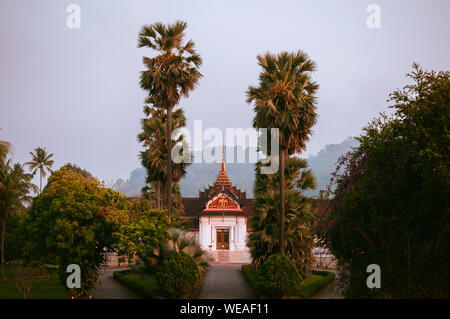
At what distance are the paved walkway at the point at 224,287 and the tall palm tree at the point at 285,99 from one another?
4.34 metres

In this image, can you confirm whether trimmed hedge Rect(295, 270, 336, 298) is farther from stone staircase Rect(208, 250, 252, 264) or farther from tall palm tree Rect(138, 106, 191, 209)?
stone staircase Rect(208, 250, 252, 264)

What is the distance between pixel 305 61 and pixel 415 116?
1129 cm

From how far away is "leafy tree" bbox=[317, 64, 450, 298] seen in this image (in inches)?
445

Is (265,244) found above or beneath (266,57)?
beneath

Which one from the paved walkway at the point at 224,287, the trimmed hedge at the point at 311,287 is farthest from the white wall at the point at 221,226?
the trimmed hedge at the point at 311,287

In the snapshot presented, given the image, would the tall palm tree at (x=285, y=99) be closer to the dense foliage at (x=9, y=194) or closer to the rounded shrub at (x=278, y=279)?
the rounded shrub at (x=278, y=279)

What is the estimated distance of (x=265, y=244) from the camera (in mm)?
23578

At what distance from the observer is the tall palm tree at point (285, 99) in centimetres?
2170

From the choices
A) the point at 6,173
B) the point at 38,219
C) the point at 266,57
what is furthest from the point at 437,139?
the point at 6,173

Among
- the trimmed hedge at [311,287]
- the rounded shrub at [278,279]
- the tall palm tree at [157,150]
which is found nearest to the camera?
the rounded shrub at [278,279]

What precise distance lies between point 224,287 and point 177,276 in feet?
24.0

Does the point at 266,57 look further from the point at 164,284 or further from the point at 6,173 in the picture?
the point at 6,173

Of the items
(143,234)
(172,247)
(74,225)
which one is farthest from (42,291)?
(172,247)
